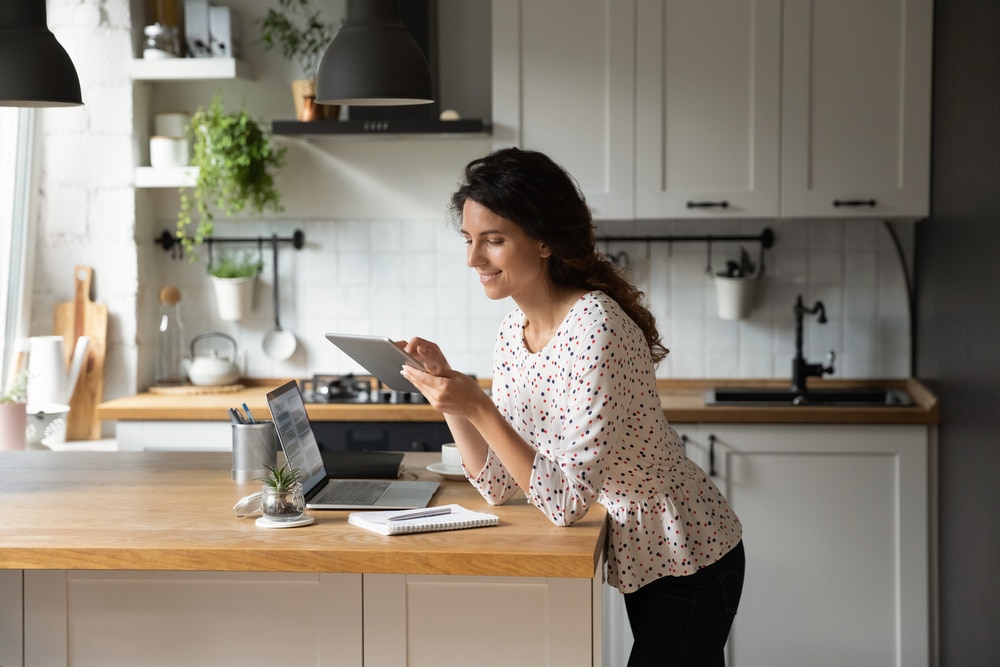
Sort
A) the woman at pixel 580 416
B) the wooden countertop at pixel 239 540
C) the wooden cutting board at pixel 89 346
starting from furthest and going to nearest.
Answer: the wooden cutting board at pixel 89 346, the woman at pixel 580 416, the wooden countertop at pixel 239 540

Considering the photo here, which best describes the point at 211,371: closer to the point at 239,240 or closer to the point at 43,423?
the point at 239,240

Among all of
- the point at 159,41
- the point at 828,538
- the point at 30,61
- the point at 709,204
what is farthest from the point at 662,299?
the point at 30,61

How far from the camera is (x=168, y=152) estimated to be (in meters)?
4.25

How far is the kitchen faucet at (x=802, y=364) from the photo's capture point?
4.04 m

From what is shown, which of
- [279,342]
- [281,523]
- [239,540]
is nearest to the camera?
[239,540]

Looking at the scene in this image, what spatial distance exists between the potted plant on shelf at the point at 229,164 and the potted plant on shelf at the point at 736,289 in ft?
5.58

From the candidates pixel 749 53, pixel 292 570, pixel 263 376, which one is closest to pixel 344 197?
pixel 263 376

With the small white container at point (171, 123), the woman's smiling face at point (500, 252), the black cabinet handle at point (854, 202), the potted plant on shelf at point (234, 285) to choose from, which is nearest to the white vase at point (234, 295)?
the potted plant on shelf at point (234, 285)

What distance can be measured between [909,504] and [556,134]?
172 cm

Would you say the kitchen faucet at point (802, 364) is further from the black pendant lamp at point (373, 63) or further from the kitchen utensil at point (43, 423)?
the kitchen utensil at point (43, 423)

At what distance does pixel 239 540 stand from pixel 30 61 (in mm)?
1176

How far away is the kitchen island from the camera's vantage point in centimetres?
198

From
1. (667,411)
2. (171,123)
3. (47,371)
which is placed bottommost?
(667,411)

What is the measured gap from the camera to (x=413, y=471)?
2.66 m
